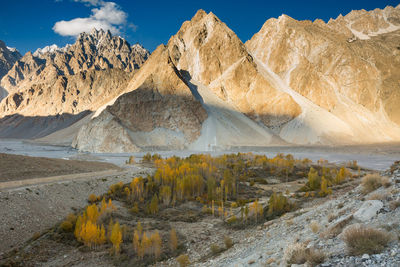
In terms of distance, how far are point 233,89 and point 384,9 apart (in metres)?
117

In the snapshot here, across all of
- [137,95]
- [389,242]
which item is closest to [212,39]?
[137,95]

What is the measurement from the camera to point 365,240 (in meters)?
5.46

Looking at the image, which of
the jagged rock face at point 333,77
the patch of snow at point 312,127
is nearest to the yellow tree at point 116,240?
the patch of snow at point 312,127

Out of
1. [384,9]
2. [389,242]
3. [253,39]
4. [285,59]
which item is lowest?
[389,242]

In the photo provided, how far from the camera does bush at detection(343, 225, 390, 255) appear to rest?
17.2ft

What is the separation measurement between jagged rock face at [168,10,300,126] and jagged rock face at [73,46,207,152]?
15.4 meters

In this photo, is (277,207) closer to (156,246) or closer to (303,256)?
(156,246)

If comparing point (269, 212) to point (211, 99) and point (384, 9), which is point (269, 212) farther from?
point (384, 9)

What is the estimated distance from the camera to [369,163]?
145ft

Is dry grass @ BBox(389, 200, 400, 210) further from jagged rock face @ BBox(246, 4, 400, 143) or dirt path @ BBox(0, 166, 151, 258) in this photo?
jagged rock face @ BBox(246, 4, 400, 143)

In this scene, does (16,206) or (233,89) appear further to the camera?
(233,89)

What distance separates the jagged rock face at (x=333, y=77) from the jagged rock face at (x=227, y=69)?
672 cm

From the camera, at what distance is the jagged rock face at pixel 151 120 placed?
61.6 metres

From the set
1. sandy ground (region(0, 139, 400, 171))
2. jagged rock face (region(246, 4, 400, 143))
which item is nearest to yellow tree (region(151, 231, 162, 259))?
sandy ground (region(0, 139, 400, 171))
